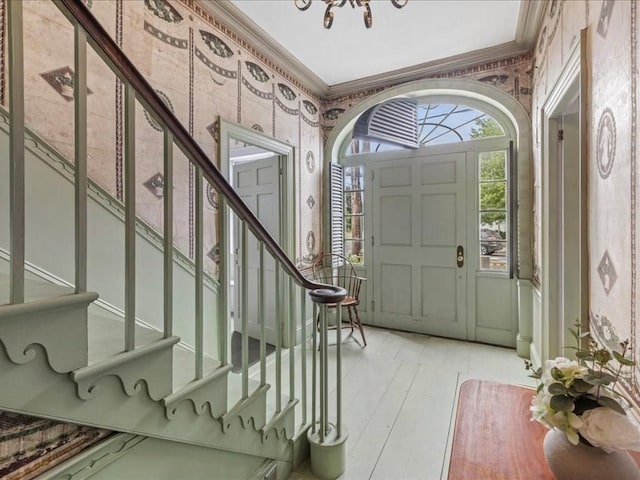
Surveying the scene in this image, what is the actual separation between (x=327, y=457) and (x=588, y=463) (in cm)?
134

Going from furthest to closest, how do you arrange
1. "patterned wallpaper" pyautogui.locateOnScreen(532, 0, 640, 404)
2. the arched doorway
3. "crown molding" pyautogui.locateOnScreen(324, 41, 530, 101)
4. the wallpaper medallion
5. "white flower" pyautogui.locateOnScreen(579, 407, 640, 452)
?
the arched doorway → "crown molding" pyautogui.locateOnScreen(324, 41, 530, 101) → the wallpaper medallion → "patterned wallpaper" pyautogui.locateOnScreen(532, 0, 640, 404) → "white flower" pyautogui.locateOnScreen(579, 407, 640, 452)

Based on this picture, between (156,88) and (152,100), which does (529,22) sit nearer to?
(156,88)

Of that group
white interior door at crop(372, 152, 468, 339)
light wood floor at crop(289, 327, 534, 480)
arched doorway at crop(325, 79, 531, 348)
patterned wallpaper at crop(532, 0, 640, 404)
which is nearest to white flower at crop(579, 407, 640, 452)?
patterned wallpaper at crop(532, 0, 640, 404)

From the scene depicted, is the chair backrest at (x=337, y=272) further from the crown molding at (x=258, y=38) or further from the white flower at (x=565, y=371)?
the white flower at (x=565, y=371)

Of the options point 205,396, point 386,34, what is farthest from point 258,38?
point 205,396

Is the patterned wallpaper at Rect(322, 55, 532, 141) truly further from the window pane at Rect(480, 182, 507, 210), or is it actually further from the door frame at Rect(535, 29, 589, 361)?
the door frame at Rect(535, 29, 589, 361)

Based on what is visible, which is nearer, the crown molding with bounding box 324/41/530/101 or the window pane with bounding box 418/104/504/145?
the crown molding with bounding box 324/41/530/101

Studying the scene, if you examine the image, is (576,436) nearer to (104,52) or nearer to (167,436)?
(167,436)

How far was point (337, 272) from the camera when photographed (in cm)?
435

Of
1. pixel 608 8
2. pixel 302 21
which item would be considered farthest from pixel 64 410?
pixel 302 21

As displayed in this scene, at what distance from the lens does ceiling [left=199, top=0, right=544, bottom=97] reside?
2594 millimetres

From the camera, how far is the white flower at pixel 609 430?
719mm

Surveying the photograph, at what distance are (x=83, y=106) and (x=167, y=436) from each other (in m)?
1.08

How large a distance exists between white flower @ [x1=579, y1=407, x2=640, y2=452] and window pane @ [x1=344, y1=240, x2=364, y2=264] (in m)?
3.60
